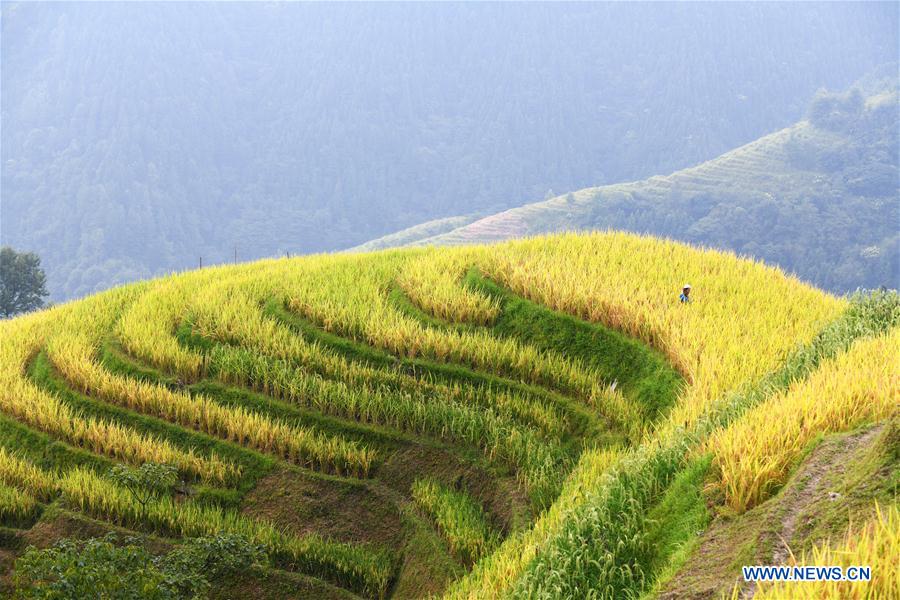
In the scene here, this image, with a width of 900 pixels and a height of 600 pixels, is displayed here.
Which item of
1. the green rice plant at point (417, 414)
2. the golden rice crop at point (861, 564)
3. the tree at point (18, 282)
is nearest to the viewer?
the golden rice crop at point (861, 564)

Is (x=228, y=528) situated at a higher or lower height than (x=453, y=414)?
lower

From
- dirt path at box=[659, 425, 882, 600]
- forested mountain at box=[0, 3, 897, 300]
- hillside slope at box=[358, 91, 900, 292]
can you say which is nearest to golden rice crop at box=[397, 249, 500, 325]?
dirt path at box=[659, 425, 882, 600]

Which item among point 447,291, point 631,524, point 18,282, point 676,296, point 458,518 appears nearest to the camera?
point 631,524

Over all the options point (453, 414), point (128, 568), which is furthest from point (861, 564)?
point (453, 414)

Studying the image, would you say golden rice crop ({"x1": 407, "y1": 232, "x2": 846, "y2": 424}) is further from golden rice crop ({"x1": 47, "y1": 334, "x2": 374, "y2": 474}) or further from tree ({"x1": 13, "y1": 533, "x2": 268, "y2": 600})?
tree ({"x1": 13, "y1": 533, "x2": 268, "y2": 600})

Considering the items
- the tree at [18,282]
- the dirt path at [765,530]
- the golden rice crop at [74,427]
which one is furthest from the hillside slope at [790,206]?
the dirt path at [765,530]

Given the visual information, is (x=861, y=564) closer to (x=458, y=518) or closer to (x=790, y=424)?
(x=790, y=424)

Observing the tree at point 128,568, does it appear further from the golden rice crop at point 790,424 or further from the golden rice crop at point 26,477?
the golden rice crop at point 790,424
